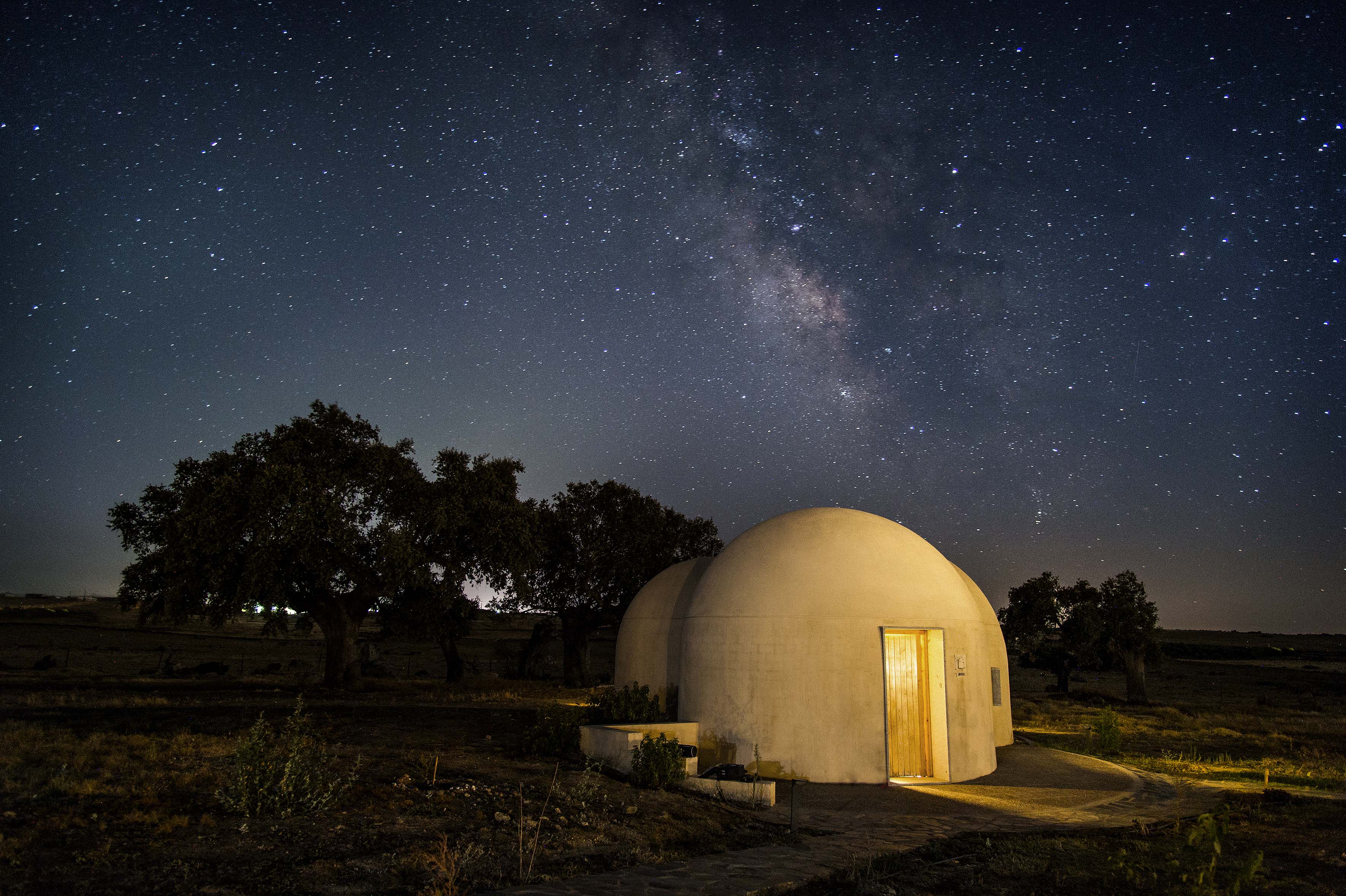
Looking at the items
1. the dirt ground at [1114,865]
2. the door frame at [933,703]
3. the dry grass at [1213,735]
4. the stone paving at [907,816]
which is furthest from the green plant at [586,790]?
the dry grass at [1213,735]

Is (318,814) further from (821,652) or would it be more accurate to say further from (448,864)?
(821,652)

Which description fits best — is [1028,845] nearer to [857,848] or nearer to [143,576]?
[857,848]

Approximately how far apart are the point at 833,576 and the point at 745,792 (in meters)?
4.20

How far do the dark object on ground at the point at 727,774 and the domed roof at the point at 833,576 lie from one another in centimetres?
268

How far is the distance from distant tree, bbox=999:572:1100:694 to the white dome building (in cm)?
2182

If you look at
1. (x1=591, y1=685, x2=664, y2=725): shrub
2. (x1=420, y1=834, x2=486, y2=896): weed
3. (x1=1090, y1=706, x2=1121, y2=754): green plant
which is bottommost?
(x1=1090, y1=706, x2=1121, y2=754): green plant

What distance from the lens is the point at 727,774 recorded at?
454 inches

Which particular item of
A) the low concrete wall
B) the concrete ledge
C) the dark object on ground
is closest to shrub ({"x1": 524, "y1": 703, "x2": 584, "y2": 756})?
the low concrete wall

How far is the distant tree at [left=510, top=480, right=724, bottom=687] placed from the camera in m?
33.1

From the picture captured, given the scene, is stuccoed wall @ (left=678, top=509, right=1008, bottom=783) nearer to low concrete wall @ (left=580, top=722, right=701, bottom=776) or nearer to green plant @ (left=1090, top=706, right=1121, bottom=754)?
low concrete wall @ (left=580, top=722, right=701, bottom=776)

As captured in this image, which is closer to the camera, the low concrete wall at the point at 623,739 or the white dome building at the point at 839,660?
the low concrete wall at the point at 623,739

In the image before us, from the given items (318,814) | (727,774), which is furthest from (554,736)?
(318,814)

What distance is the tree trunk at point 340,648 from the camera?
24.4m

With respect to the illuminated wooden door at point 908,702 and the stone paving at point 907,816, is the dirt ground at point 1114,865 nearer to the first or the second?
the stone paving at point 907,816
